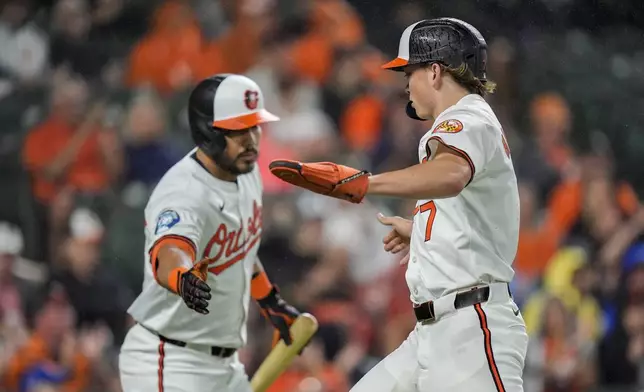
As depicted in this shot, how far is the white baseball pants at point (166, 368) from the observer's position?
4996mm

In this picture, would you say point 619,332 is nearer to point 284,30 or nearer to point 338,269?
point 338,269

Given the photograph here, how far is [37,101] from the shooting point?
9.73 metres

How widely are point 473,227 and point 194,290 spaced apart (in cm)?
111

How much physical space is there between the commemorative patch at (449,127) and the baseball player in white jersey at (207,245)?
4.40ft

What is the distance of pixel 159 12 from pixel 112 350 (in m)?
3.80

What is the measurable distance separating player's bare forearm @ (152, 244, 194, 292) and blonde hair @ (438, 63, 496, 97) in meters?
1.34

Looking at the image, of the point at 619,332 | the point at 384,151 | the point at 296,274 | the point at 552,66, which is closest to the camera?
the point at 619,332

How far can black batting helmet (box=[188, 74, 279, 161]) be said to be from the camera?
5242 mm

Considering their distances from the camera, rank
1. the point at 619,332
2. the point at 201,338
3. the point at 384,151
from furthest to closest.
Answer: the point at 384,151 → the point at 619,332 → the point at 201,338

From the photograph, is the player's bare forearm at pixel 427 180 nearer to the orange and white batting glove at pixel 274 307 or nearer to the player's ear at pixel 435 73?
the player's ear at pixel 435 73

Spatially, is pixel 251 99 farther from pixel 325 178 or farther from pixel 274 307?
pixel 325 178

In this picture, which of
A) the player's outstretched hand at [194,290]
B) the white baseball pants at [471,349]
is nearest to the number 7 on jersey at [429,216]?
the white baseball pants at [471,349]

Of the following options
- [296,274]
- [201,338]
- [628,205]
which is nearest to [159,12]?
[296,274]

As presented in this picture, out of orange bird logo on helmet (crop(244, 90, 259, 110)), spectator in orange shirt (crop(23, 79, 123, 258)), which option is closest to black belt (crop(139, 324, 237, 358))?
orange bird logo on helmet (crop(244, 90, 259, 110))
